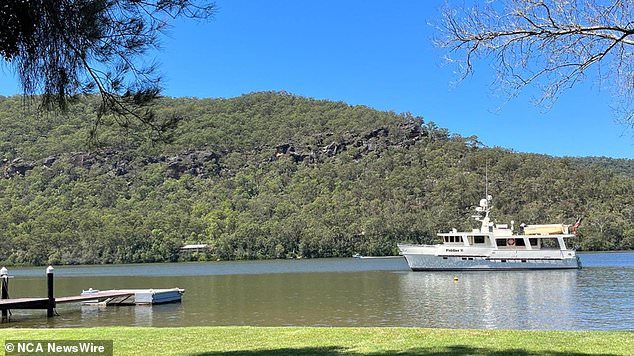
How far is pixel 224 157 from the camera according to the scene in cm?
12912

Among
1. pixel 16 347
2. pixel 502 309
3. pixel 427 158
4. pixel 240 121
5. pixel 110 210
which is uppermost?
pixel 240 121

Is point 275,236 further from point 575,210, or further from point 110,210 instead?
point 575,210

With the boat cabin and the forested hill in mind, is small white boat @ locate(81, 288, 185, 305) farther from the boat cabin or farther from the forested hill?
the forested hill

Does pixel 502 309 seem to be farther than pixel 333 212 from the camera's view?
No

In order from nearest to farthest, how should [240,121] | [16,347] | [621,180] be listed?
[16,347] < [621,180] < [240,121]

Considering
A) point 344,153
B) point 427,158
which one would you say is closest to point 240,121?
point 344,153

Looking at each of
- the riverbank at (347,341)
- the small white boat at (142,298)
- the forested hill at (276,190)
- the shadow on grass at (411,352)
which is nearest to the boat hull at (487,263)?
the small white boat at (142,298)

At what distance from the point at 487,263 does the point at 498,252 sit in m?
1.18

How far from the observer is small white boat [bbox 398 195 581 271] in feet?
145

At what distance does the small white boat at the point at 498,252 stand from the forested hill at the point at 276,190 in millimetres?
39049

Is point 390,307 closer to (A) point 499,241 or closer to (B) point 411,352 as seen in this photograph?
(B) point 411,352

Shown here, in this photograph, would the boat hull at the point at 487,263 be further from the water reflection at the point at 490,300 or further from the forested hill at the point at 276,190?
the forested hill at the point at 276,190

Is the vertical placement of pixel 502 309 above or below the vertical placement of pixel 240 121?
below

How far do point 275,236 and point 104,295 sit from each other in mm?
66011
